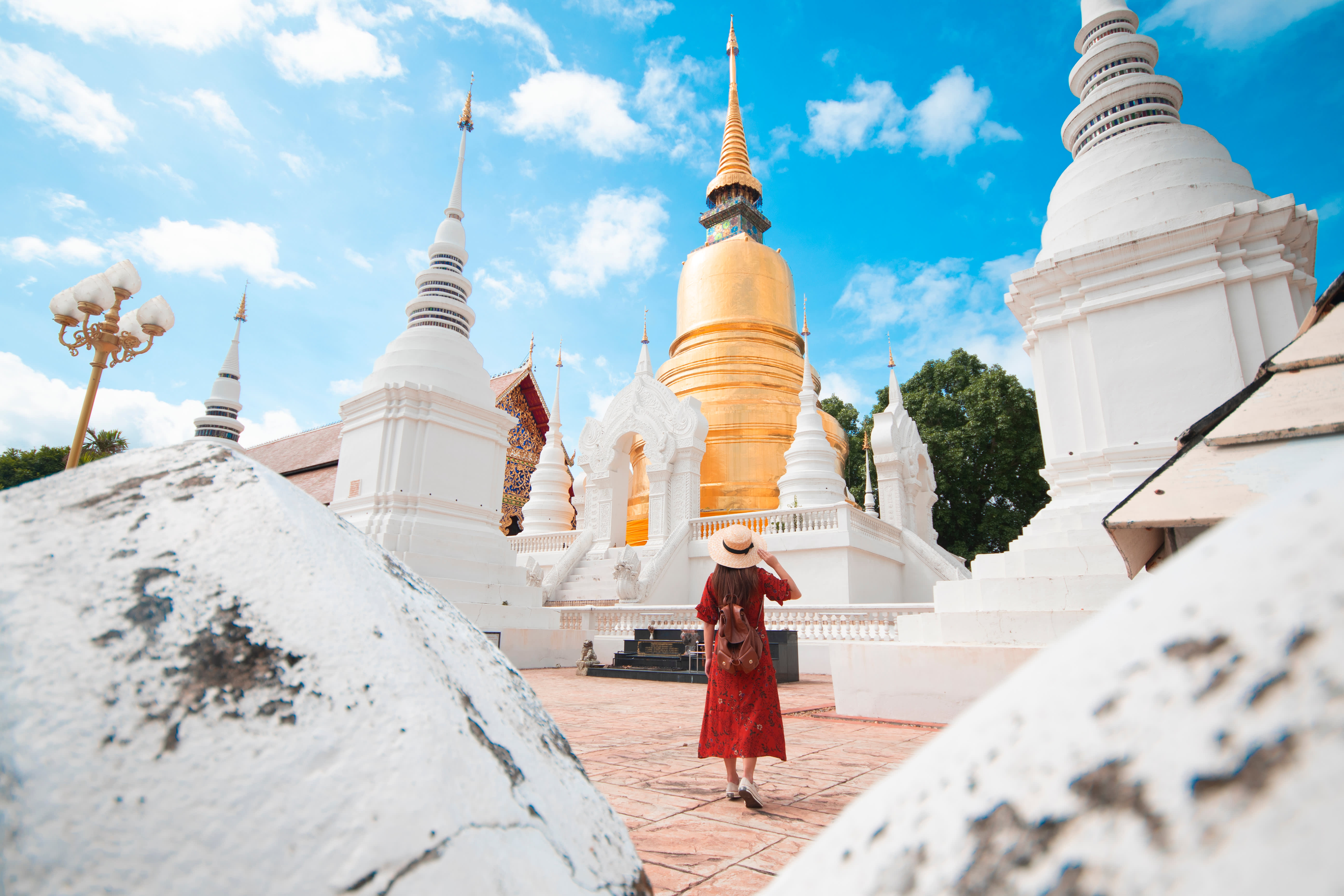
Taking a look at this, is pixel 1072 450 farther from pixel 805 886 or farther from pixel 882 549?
pixel 882 549

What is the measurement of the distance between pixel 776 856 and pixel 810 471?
1390 centimetres

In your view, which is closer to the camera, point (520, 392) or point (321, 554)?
point (321, 554)

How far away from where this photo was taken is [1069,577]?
5426mm

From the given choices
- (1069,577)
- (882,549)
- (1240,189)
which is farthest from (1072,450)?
(882,549)

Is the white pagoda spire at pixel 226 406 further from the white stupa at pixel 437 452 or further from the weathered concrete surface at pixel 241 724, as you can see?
the weathered concrete surface at pixel 241 724

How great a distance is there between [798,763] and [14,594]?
12.6 feet

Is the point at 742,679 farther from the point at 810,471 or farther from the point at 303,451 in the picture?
the point at 303,451

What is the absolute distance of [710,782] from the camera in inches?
→ 142

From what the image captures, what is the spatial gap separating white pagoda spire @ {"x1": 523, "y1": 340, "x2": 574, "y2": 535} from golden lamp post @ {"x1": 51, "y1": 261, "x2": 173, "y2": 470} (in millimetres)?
11105

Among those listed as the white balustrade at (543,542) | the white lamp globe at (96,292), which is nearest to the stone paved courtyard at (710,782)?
the white lamp globe at (96,292)

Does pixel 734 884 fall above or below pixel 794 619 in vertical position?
below

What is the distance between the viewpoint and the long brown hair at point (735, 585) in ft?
11.8

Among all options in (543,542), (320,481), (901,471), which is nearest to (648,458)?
(543,542)

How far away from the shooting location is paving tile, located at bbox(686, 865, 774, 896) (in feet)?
6.73
